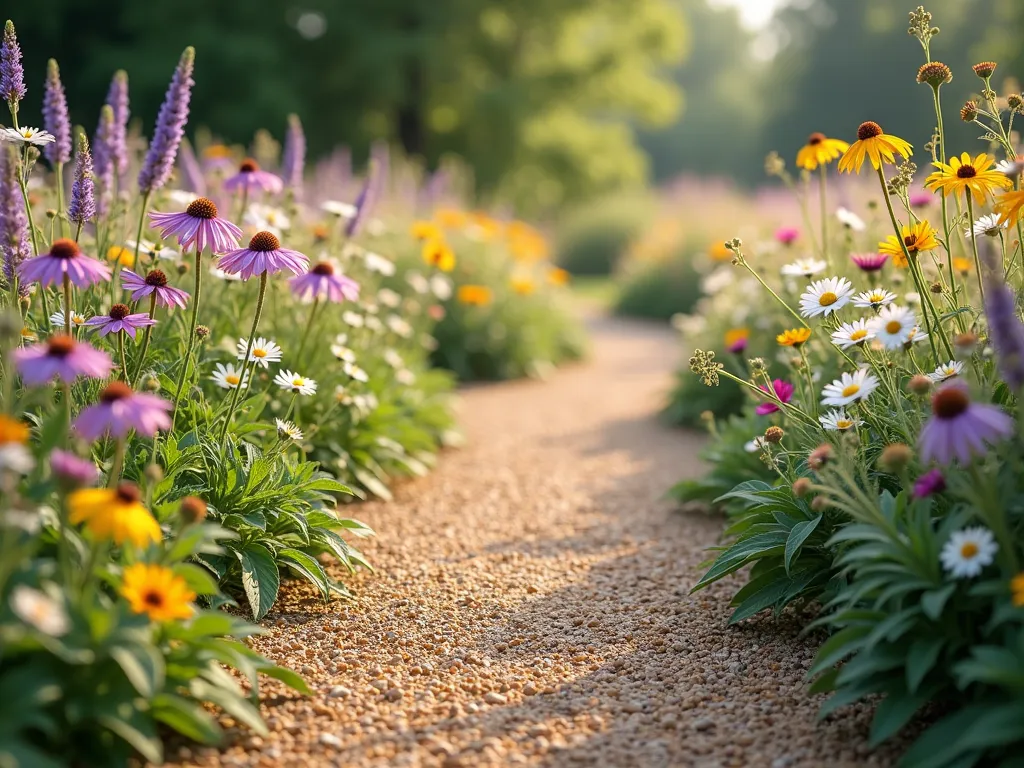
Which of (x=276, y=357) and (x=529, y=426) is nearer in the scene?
(x=276, y=357)

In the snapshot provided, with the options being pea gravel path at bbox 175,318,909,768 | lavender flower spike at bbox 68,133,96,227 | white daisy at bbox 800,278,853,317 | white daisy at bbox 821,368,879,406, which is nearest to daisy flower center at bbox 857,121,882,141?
white daisy at bbox 800,278,853,317

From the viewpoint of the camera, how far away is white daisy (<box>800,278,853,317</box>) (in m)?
2.48

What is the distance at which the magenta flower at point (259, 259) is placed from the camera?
8.34 ft

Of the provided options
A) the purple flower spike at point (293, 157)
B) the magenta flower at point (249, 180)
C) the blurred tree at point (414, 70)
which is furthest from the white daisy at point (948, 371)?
the blurred tree at point (414, 70)

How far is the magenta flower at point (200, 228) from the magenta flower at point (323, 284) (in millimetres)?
528

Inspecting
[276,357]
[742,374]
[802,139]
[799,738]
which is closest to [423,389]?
[742,374]

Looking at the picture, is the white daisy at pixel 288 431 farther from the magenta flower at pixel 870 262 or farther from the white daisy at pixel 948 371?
the magenta flower at pixel 870 262

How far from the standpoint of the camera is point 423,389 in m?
4.96

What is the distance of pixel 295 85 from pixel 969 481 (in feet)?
44.2

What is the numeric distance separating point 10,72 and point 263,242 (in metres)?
0.85

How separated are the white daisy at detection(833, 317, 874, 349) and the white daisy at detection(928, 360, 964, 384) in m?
0.18

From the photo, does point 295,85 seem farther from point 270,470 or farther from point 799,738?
point 799,738

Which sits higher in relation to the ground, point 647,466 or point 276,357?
point 276,357

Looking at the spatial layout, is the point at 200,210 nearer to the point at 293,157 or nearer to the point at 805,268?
the point at 293,157
